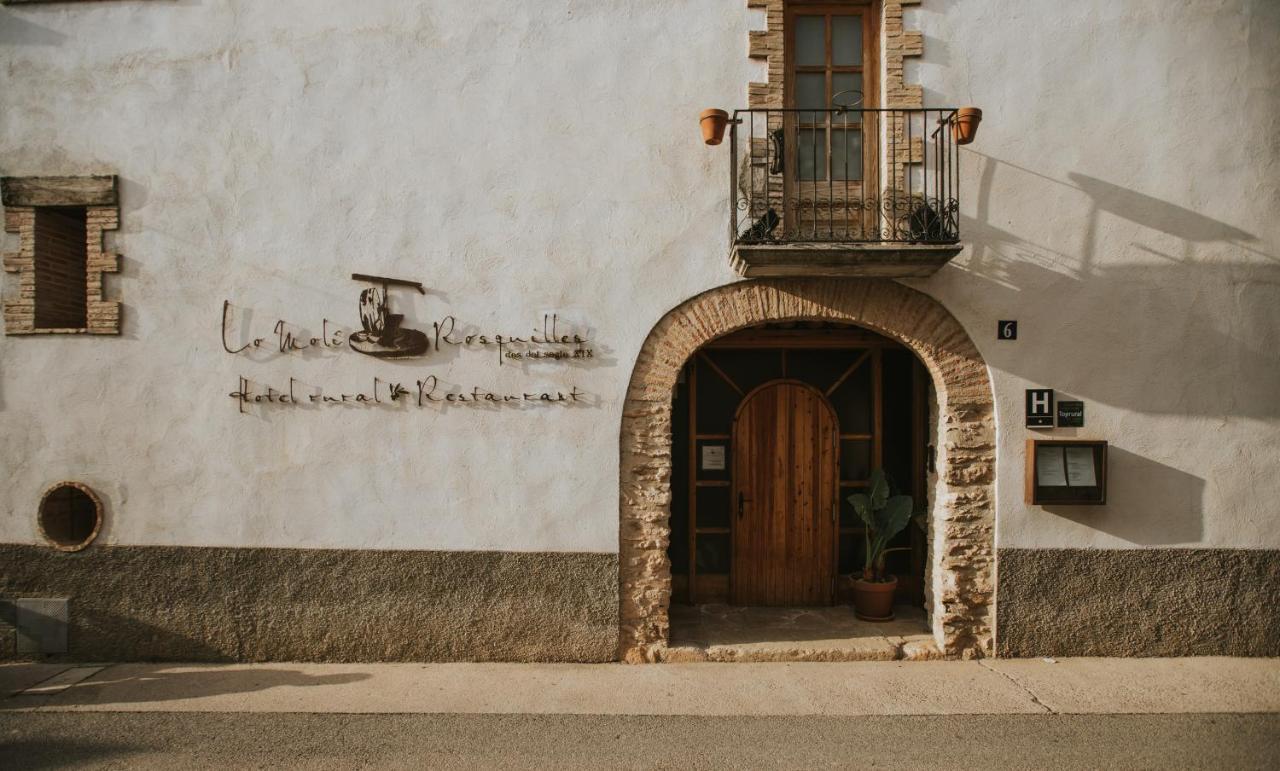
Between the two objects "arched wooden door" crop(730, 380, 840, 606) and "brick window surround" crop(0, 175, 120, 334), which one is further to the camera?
"arched wooden door" crop(730, 380, 840, 606)

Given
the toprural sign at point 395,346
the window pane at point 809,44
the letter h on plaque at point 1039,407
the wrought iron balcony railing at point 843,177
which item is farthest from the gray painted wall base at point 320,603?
the window pane at point 809,44

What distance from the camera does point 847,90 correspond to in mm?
5824

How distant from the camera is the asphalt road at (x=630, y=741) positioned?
4195mm

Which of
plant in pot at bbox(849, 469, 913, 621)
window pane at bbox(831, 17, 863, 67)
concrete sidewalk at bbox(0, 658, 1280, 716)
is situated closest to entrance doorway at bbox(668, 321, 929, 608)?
plant in pot at bbox(849, 469, 913, 621)

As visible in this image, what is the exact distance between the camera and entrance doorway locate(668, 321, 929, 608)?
6746 millimetres

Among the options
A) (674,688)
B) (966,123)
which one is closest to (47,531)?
(674,688)

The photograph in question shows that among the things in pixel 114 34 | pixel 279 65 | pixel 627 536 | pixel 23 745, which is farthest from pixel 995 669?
pixel 114 34

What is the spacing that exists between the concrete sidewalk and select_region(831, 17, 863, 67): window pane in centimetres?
472

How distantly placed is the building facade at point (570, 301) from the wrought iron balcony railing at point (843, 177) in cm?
3

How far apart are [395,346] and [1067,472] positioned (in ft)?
17.0

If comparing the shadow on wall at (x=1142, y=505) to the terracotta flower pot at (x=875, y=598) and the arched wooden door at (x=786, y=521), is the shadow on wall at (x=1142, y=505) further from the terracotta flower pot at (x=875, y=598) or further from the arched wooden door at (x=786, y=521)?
the arched wooden door at (x=786, y=521)

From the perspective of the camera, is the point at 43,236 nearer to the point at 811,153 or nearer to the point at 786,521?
the point at 811,153

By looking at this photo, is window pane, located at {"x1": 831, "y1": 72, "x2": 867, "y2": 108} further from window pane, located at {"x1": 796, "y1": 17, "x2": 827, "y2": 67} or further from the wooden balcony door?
window pane, located at {"x1": 796, "y1": 17, "x2": 827, "y2": 67}

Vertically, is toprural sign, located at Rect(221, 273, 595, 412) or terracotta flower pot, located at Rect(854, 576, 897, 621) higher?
toprural sign, located at Rect(221, 273, 595, 412)
